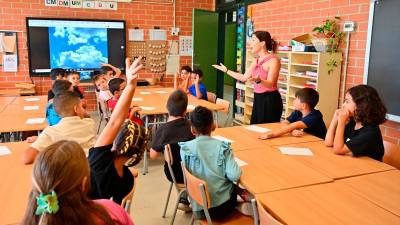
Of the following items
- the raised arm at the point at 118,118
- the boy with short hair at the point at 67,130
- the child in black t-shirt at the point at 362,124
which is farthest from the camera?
the child in black t-shirt at the point at 362,124

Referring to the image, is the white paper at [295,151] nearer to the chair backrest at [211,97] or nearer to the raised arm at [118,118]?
the raised arm at [118,118]

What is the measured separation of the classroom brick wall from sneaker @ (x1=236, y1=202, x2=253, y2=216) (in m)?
5.78

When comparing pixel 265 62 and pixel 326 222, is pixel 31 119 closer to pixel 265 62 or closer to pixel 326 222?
pixel 265 62

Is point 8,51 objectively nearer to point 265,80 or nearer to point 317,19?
point 265,80

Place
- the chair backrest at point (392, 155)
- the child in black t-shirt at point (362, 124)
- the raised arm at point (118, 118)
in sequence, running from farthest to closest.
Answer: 1. the chair backrest at point (392, 155)
2. the child in black t-shirt at point (362, 124)
3. the raised arm at point (118, 118)

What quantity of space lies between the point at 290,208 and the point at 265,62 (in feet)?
7.63

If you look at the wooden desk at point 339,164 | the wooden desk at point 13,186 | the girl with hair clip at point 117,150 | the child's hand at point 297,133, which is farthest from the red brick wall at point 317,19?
the wooden desk at point 13,186

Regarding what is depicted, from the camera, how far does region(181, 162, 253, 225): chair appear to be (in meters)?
1.91

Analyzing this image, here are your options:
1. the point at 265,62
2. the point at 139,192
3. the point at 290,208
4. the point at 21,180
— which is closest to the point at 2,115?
the point at 139,192

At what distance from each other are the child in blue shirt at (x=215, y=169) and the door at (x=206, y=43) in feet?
18.3

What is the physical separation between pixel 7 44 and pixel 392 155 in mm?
6667

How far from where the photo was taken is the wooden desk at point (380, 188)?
1724mm

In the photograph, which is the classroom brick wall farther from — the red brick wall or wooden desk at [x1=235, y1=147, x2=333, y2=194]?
wooden desk at [x1=235, y1=147, x2=333, y2=194]

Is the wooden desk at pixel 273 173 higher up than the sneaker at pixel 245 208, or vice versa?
the wooden desk at pixel 273 173
